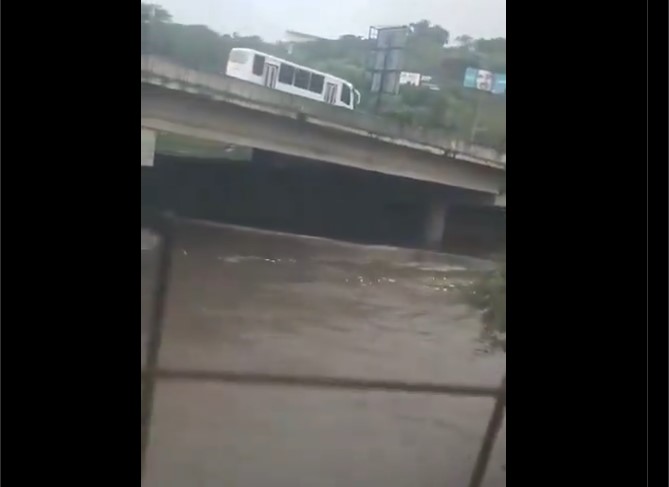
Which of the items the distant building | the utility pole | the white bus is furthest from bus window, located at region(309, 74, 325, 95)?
the utility pole

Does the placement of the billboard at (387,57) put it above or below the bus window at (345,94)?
above

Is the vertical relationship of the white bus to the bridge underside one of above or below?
above

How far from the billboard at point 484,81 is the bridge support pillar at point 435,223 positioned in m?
0.17

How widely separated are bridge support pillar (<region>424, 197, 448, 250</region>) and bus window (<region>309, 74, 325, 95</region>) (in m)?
0.23

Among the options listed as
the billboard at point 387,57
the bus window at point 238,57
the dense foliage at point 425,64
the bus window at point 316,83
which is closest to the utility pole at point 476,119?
the dense foliage at point 425,64

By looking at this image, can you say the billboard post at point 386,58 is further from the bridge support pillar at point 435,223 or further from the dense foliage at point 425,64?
the bridge support pillar at point 435,223

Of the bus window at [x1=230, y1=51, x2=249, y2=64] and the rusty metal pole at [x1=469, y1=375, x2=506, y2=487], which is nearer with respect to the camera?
the bus window at [x1=230, y1=51, x2=249, y2=64]

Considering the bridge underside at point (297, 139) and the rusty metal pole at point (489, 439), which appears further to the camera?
the rusty metal pole at point (489, 439)

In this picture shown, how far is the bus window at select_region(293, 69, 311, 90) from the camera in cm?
93

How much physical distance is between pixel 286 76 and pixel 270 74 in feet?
0.07

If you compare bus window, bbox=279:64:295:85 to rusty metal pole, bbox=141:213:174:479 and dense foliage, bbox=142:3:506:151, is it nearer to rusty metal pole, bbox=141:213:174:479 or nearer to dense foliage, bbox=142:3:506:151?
dense foliage, bbox=142:3:506:151

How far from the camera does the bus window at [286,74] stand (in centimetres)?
93
